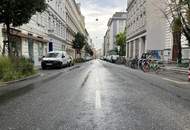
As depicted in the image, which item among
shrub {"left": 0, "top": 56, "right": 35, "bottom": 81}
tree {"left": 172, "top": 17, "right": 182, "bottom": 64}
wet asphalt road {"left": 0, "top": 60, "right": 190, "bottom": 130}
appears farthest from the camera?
tree {"left": 172, "top": 17, "right": 182, "bottom": 64}

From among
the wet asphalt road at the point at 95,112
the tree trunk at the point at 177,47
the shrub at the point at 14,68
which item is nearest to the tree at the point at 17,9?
the shrub at the point at 14,68

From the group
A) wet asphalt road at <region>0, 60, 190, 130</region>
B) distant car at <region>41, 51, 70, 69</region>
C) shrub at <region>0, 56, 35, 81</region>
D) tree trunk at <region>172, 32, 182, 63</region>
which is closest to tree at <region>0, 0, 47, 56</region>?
shrub at <region>0, 56, 35, 81</region>

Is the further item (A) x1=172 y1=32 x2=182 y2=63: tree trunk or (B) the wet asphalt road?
(A) x1=172 y1=32 x2=182 y2=63: tree trunk

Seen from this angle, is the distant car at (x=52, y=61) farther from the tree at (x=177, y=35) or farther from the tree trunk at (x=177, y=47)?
the tree trunk at (x=177, y=47)

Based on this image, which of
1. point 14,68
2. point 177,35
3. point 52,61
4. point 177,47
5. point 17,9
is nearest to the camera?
point 14,68

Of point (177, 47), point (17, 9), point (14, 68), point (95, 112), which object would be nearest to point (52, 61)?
point (17, 9)

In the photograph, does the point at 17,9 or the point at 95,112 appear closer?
the point at 95,112

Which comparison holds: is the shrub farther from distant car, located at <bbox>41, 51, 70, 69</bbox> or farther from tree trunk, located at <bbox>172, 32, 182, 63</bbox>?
tree trunk, located at <bbox>172, 32, 182, 63</bbox>

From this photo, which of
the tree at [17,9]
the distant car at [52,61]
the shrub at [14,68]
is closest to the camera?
the shrub at [14,68]

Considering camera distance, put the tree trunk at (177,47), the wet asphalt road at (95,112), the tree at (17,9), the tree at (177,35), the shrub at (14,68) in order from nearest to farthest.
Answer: the wet asphalt road at (95,112)
the shrub at (14,68)
the tree at (17,9)
the tree at (177,35)
the tree trunk at (177,47)

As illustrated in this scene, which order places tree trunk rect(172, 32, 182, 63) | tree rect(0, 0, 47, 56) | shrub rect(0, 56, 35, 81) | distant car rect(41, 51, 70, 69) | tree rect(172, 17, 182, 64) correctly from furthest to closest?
1. tree trunk rect(172, 32, 182, 63)
2. distant car rect(41, 51, 70, 69)
3. tree rect(172, 17, 182, 64)
4. tree rect(0, 0, 47, 56)
5. shrub rect(0, 56, 35, 81)

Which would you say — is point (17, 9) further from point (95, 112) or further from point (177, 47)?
point (177, 47)

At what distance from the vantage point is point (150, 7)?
4366 cm

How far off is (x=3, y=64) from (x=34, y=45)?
17.7 m
